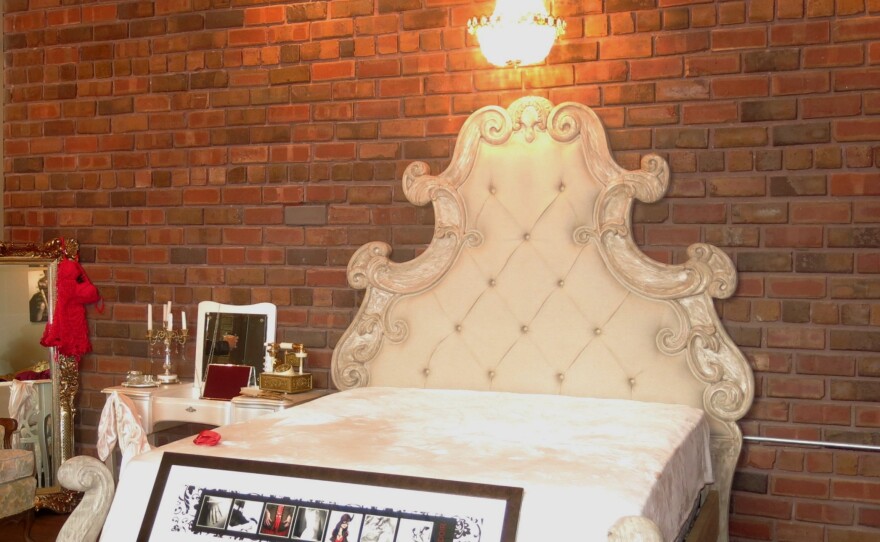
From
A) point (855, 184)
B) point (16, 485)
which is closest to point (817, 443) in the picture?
point (855, 184)

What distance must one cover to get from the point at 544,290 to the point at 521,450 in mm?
1121

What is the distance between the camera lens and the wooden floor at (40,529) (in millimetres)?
3727

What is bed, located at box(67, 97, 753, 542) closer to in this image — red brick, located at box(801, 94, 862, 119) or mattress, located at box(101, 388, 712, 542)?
mattress, located at box(101, 388, 712, 542)

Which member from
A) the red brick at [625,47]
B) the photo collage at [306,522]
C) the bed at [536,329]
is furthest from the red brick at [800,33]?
the photo collage at [306,522]

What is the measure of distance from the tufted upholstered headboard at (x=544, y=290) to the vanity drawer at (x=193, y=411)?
0.47 metres

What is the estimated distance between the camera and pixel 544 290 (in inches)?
136

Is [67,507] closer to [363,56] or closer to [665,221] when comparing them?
[363,56]

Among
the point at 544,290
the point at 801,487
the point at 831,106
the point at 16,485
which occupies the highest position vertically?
the point at 831,106

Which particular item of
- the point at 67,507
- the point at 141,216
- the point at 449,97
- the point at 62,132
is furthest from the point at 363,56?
the point at 67,507

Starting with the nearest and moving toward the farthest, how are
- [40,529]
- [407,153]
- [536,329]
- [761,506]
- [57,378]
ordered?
[761,506] < [536,329] < [407,153] < [40,529] < [57,378]

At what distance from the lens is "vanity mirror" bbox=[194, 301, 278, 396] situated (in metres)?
3.91

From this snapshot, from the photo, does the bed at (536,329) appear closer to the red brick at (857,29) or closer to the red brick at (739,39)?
the red brick at (739,39)

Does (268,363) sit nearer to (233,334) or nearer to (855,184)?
(233,334)

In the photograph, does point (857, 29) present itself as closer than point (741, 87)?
Yes
